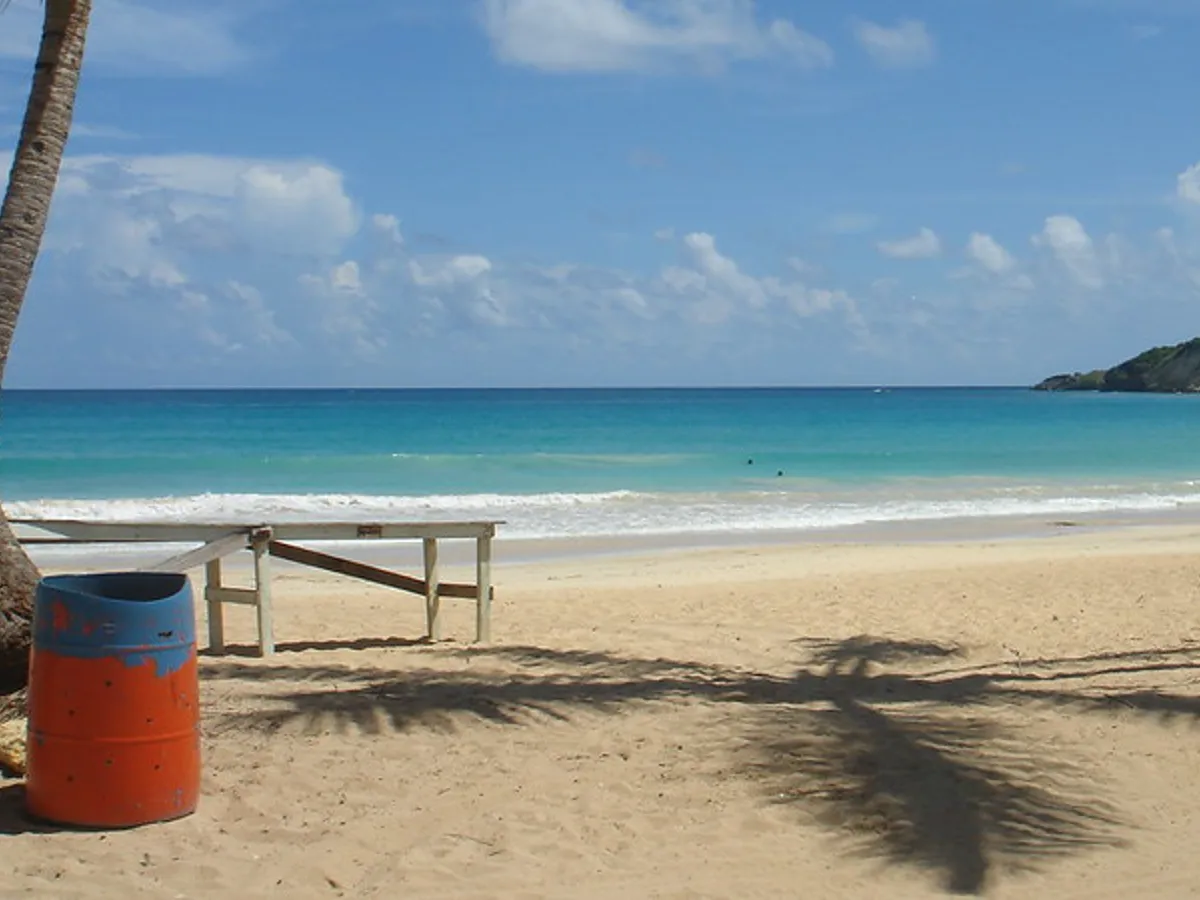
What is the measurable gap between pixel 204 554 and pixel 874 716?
163 inches

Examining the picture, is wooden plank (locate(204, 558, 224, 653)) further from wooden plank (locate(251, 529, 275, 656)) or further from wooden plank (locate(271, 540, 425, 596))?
wooden plank (locate(271, 540, 425, 596))

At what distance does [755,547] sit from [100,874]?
1437 centimetres

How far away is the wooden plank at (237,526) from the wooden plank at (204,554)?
24cm

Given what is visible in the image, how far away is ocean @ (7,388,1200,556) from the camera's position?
25766mm

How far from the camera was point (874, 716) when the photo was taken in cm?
756

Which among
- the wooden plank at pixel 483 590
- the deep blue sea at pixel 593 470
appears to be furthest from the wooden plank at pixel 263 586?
the deep blue sea at pixel 593 470

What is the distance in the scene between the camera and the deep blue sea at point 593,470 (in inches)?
1027

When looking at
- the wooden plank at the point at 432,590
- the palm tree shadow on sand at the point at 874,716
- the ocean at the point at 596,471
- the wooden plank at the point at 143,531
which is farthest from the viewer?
the ocean at the point at 596,471

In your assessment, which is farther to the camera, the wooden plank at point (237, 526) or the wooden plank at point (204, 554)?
the wooden plank at point (237, 526)

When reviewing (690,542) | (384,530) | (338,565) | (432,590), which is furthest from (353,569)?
(690,542)

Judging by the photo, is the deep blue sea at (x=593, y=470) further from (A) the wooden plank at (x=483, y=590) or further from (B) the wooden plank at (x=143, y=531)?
(B) the wooden plank at (x=143, y=531)

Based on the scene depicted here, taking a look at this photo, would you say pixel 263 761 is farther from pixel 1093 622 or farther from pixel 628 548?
pixel 628 548

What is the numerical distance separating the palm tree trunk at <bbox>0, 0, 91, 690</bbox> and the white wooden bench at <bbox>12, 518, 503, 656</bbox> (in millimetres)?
2323

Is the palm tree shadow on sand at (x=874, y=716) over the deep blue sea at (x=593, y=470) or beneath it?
beneath
